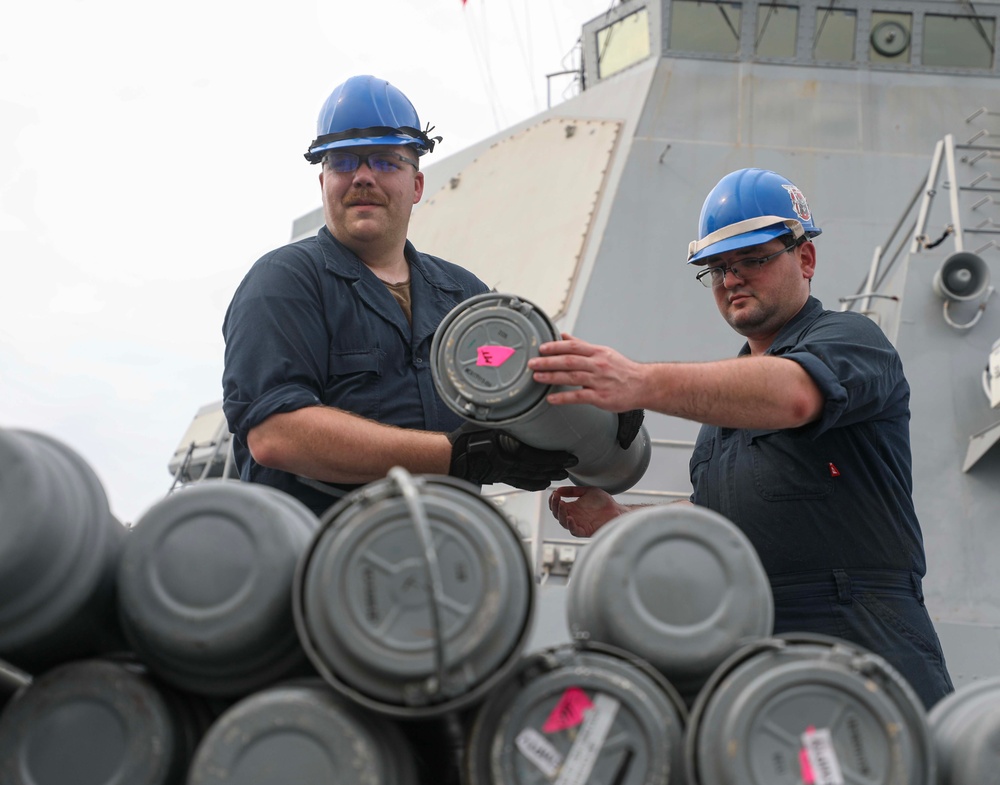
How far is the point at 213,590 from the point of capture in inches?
54.5

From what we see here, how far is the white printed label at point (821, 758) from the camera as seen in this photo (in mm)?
1276

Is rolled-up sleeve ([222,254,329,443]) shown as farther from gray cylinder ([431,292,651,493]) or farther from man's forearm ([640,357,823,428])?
man's forearm ([640,357,823,428])

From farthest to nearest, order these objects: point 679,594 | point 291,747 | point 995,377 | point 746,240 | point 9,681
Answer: point 995,377, point 746,240, point 9,681, point 679,594, point 291,747

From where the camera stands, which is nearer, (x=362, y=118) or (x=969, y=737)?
(x=969, y=737)

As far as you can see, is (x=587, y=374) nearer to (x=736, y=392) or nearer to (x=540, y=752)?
(x=736, y=392)

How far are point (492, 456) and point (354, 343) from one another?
17.1 inches

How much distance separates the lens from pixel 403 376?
2426 millimetres

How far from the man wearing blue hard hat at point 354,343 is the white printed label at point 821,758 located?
3.08 feet

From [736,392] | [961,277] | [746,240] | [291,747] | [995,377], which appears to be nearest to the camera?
[291,747]

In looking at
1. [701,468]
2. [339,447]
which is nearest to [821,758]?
[339,447]

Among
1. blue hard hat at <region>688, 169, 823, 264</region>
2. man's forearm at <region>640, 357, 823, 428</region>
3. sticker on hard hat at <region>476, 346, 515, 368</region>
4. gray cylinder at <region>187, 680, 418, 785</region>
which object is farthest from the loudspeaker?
gray cylinder at <region>187, 680, 418, 785</region>

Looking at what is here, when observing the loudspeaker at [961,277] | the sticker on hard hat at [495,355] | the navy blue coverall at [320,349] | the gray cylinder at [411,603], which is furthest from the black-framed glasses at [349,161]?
the loudspeaker at [961,277]

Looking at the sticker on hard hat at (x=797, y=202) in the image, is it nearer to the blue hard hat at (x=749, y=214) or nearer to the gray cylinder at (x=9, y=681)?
the blue hard hat at (x=749, y=214)

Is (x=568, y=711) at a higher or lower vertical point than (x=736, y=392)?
lower
